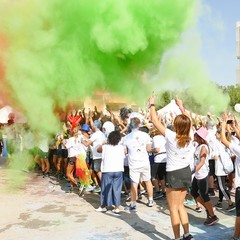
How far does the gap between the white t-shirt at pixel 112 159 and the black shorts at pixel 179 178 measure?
1859 millimetres

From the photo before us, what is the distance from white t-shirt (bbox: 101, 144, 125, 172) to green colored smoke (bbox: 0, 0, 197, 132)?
3.47 ft

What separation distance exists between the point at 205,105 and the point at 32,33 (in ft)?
10.7

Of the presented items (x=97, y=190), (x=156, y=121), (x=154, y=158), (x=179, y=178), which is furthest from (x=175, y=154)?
(x=97, y=190)

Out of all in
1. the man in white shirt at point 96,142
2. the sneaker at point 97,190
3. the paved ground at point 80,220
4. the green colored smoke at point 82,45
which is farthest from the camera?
the sneaker at point 97,190

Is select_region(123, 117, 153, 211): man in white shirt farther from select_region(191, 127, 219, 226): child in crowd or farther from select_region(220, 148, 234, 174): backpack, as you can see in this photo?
select_region(220, 148, 234, 174): backpack

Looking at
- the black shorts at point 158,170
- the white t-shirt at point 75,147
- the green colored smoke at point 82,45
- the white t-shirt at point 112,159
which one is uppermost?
the green colored smoke at point 82,45

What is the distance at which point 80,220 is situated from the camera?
597 cm

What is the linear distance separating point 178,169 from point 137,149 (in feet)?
6.70

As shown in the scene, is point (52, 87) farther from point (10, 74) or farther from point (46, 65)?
point (10, 74)

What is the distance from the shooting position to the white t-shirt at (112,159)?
21.3ft

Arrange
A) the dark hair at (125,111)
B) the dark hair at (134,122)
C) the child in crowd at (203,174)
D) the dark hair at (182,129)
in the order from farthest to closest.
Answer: the dark hair at (125,111) < the dark hair at (134,122) < the child in crowd at (203,174) < the dark hair at (182,129)

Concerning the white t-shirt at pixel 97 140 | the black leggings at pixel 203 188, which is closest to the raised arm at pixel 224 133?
the black leggings at pixel 203 188

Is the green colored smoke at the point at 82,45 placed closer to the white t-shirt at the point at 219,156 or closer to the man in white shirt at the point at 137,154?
the man in white shirt at the point at 137,154

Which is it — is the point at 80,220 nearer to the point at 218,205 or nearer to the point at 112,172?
the point at 112,172
